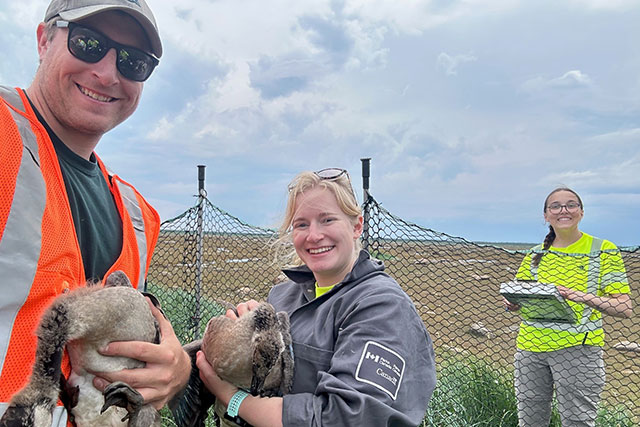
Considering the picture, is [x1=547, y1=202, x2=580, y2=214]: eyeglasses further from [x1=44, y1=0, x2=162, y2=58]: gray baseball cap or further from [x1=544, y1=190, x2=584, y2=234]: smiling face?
[x1=44, y1=0, x2=162, y2=58]: gray baseball cap

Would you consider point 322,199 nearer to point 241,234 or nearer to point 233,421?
point 233,421

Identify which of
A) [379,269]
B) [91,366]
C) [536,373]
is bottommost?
[536,373]

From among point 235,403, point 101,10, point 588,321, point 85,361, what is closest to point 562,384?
point 588,321

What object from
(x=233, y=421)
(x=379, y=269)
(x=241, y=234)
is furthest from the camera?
(x=241, y=234)

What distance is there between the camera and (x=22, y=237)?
1508mm

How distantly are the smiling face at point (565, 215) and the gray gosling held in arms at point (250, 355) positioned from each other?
397 cm

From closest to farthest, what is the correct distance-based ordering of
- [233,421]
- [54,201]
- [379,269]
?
1. [54,201]
2. [233,421]
3. [379,269]

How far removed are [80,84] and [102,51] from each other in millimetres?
180

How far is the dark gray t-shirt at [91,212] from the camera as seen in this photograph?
74.5 inches

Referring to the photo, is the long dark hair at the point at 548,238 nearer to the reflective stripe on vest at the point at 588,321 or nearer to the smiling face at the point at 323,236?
the reflective stripe on vest at the point at 588,321

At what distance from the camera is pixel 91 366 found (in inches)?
57.9

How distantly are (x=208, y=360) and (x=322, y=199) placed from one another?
1.00 m

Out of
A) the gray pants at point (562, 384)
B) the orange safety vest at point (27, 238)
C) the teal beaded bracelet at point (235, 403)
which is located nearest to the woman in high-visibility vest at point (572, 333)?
the gray pants at point (562, 384)

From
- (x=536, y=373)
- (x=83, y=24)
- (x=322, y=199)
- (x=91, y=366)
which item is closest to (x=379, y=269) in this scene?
(x=322, y=199)
